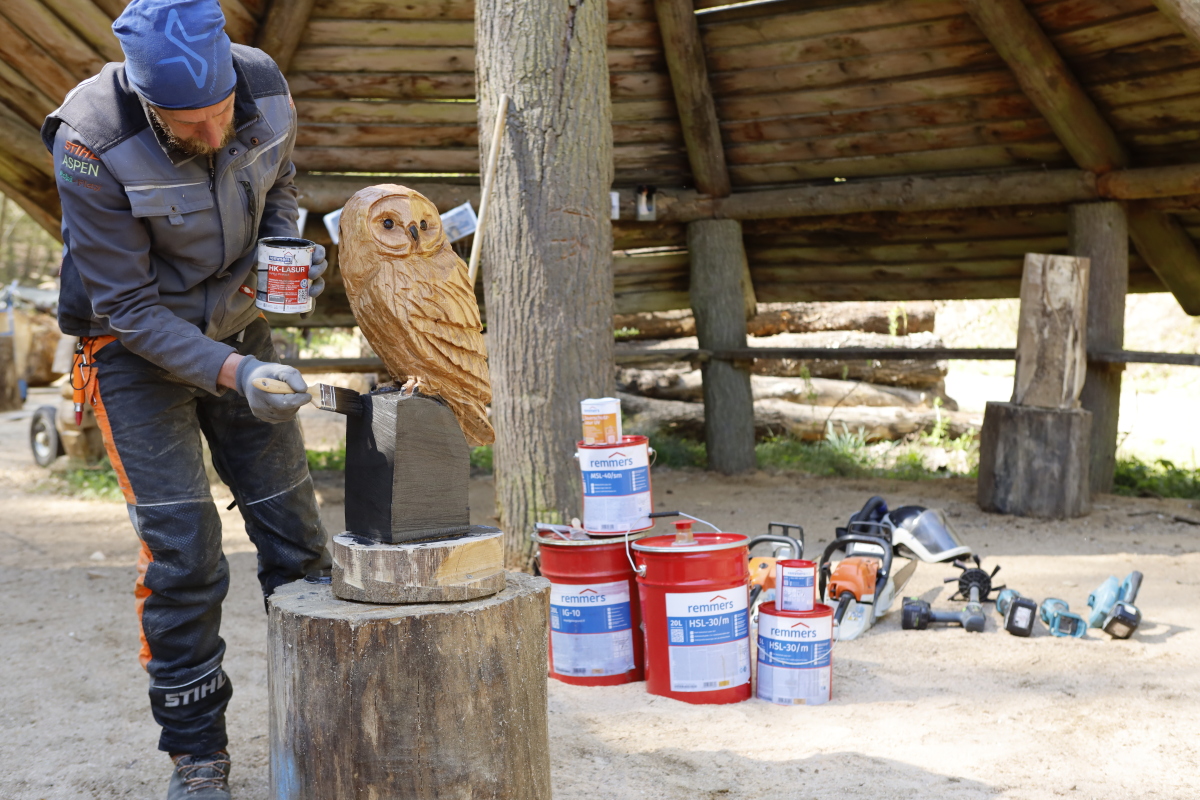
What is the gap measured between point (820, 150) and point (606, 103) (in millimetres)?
2820

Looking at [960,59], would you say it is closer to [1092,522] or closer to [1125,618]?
[1092,522]

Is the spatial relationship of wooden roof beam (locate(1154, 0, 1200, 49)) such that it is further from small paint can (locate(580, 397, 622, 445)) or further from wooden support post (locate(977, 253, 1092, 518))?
small paint can (locate(580, 397, 622, 445))

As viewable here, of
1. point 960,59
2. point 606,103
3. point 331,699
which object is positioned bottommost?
point 331,699

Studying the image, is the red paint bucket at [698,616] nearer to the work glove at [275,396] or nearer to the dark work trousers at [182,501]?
the dark work trousers at [182,501]

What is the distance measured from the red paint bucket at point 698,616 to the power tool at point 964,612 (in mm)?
948

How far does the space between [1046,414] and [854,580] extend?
7.69ft

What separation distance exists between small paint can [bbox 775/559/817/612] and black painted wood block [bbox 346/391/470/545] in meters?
1.18

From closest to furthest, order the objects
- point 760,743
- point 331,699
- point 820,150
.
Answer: point 331,699 → point 760,743 → point 820,150

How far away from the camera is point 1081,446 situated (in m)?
5.33

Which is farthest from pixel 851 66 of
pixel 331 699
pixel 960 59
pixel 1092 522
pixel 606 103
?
pixel 331 699

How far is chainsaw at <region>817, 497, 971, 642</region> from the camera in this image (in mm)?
3656

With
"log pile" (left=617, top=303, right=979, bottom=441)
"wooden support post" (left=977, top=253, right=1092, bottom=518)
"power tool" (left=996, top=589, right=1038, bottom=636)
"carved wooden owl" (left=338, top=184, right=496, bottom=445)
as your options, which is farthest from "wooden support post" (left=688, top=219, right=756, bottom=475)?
"carved wooden owl" (left=338, top=184, right=496, bottom=445)

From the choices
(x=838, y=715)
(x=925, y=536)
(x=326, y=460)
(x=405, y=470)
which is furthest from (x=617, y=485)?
(x=326, y=460)

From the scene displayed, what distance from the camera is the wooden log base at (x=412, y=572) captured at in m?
2.08
